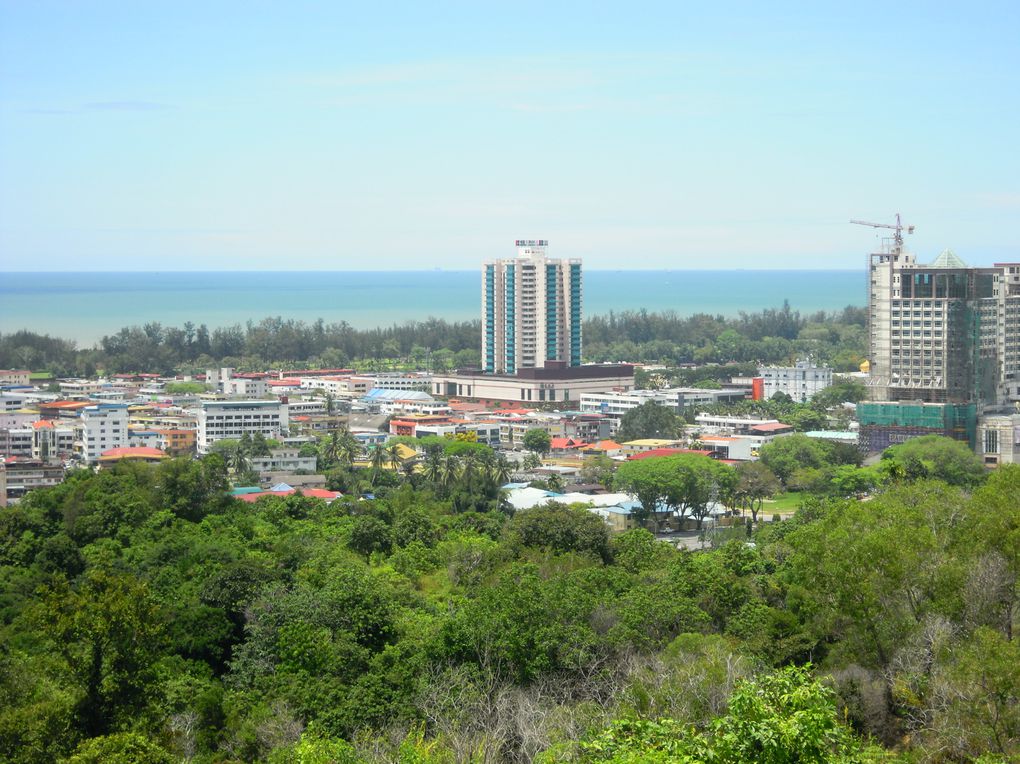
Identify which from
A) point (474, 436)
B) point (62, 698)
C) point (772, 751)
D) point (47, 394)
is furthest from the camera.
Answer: point (47, 394)

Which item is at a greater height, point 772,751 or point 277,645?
point 772,751

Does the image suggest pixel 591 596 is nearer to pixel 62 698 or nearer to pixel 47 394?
pixel 62 698

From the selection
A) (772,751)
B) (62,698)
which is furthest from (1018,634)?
(62,698)

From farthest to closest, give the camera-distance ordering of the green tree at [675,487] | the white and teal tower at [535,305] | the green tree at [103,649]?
the white and teal tower at [535,305], the green tree at [675,487], the green tree at [103,649]

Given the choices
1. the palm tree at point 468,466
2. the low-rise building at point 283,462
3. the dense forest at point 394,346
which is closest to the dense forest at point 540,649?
the palm tree at point 468,466

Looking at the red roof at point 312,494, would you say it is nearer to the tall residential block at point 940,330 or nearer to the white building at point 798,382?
the tall residential block at point 940,330
